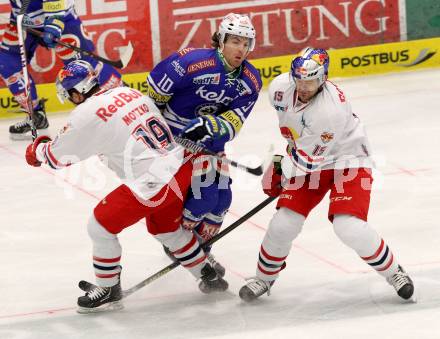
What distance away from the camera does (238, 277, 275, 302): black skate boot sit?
487cm

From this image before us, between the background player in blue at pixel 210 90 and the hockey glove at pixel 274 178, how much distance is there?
8.8 inches

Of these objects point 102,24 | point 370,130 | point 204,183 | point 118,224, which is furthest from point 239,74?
point 102,24

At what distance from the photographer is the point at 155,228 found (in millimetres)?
4852

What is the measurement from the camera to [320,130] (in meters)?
4.65

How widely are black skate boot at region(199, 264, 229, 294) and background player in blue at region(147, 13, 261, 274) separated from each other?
21 centimetres

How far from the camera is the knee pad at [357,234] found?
460cm

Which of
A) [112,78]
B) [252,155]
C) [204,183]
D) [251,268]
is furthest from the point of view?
[112,78]

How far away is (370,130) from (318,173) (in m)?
3.07

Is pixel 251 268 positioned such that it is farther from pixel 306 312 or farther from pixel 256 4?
pixel 256 4

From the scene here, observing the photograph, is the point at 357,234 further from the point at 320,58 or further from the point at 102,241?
the point at 102,241

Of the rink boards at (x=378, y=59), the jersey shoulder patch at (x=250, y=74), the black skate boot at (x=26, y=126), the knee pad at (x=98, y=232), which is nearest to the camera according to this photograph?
the knee pad at (x=98, y=232)

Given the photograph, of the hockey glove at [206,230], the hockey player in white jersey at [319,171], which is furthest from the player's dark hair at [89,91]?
the hockey glove at [206,230]

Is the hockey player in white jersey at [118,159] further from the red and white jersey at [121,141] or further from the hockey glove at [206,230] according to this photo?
the hockey glove at [206,230]

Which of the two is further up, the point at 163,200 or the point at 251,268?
the point at 163,200
